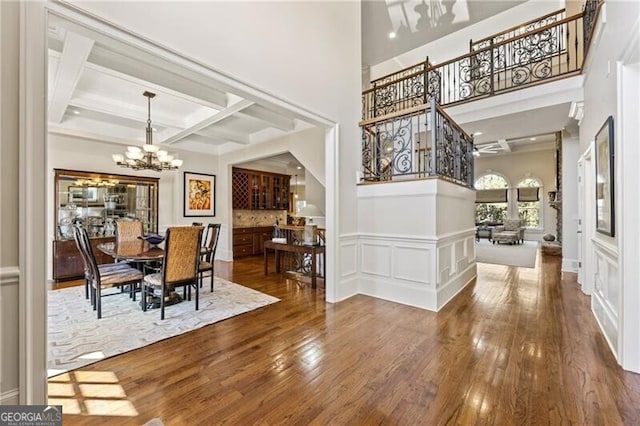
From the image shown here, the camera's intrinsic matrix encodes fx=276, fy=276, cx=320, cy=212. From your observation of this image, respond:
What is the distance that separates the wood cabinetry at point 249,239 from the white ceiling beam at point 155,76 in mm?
3882

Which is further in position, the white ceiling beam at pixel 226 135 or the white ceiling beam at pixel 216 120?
the white ceiling beam at pixel 226 135

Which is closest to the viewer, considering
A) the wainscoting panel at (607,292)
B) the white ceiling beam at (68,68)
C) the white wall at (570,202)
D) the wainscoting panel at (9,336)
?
the wainscoting panel at (9,336)

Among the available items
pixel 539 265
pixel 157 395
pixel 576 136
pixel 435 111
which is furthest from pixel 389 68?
pixel 157 395

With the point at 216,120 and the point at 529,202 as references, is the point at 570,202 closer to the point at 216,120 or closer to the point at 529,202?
the point at 529,202

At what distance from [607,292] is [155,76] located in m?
5.61

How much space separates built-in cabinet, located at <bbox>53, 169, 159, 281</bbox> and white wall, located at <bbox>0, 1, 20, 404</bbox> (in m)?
4.51

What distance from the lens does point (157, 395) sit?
1.83 meters

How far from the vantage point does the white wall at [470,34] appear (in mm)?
5957

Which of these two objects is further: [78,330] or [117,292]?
[117,292]

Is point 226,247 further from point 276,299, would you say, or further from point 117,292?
point 276,299

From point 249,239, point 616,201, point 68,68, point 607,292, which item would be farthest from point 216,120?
point 607,292

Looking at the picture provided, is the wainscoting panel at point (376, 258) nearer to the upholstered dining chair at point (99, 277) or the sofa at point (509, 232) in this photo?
the upholstered dining chair at point (99, 277)

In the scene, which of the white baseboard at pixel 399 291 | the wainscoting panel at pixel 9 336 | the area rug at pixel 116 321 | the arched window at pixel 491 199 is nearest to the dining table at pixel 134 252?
the area rug at pixel 116 321

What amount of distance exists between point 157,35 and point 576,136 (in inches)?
290
